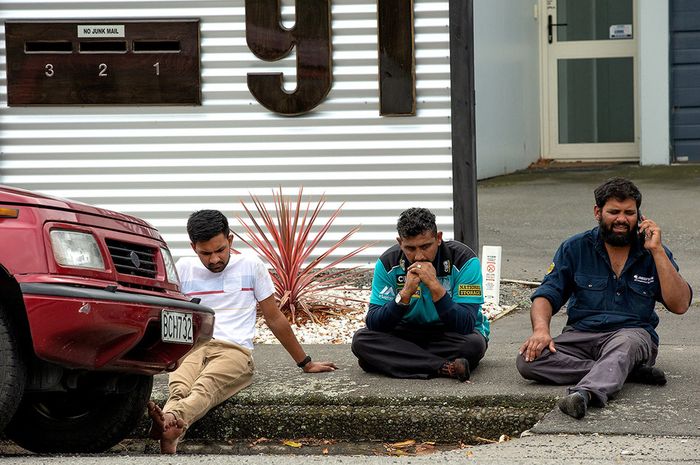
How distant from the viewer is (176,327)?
5.14m

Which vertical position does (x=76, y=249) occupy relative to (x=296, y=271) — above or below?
above

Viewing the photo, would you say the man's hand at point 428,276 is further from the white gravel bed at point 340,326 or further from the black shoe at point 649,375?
the white gravel bed at point 340,326

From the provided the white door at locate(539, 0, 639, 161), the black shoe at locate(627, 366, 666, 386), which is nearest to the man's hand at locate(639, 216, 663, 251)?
the black shoe at locate(627, 366, 666, 386)

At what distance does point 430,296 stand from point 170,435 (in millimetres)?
1575

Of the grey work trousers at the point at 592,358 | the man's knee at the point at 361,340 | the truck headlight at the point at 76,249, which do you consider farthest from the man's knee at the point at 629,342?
the truck headlight at the point at 76,249

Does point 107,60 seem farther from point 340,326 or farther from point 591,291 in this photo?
point 591,291

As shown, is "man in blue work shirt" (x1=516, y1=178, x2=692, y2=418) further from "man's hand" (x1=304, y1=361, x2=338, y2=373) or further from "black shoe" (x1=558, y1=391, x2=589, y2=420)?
"man's hand" (x1=304, y1=361, x2=338, y2=373)

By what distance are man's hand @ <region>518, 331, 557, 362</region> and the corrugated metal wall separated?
3970 mm

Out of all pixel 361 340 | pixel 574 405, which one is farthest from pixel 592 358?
pixel 361 340

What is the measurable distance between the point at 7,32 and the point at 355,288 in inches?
136

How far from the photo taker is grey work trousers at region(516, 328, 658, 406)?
5.80 metres

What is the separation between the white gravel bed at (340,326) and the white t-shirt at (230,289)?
1.98 metres

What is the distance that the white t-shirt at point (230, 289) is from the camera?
6.24 meters

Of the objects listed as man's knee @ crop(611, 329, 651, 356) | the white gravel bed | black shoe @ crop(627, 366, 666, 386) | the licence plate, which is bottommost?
the white gravel bed
